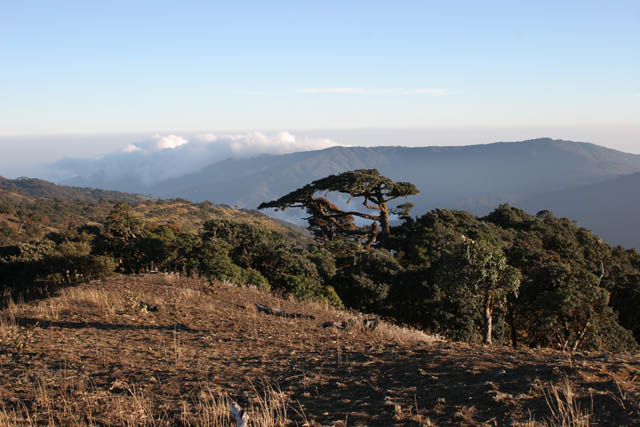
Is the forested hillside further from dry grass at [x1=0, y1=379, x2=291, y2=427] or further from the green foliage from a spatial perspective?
dry grass at [x1=0, y1=379, x2=291, y2=427]

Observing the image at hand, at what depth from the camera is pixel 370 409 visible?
393cm

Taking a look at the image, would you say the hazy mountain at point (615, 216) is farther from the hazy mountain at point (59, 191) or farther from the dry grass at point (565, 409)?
the hazy mountain at point (59, 191)

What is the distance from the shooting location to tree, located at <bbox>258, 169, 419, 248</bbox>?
1129 inches

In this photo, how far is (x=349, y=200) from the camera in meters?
31.0

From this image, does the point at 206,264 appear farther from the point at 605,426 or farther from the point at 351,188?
the point at 351,188

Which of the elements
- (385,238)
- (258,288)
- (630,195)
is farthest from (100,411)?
(630,195)

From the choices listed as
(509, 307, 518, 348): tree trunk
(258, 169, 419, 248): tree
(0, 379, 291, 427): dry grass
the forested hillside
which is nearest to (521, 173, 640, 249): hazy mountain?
(258, 169, 419, 248): tree

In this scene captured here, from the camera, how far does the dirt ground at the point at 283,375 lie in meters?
3.78

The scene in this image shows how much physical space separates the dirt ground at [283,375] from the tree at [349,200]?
66.2 ft

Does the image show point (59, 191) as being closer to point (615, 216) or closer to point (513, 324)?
point (513, 324)

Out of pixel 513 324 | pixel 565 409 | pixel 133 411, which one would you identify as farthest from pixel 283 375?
pixel 513 324

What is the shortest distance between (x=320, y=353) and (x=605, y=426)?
3457 mm

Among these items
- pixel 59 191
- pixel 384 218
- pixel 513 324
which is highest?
pixel 384 218

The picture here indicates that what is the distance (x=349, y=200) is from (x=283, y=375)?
2625 centimetres
